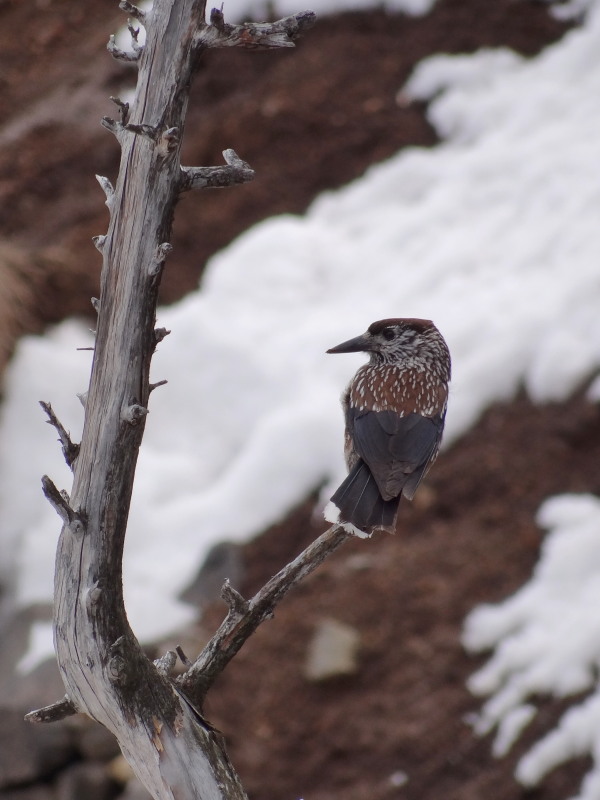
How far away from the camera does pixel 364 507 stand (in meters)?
3.76

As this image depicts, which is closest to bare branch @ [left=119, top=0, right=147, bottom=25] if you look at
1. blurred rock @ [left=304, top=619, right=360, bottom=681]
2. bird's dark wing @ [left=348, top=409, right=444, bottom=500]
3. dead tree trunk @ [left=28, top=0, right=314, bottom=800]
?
dead tree trunk @ [left=28, top=0, right=314, bottom=800]

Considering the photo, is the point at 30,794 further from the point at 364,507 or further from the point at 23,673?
the point at 364,507

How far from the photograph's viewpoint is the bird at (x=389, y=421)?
380 cm

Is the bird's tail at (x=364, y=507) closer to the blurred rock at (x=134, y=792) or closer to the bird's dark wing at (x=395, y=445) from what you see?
the bird's dark wing at (x=395, y=445)

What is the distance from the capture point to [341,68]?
30.7 ft

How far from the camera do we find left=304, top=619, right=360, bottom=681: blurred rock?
558cm

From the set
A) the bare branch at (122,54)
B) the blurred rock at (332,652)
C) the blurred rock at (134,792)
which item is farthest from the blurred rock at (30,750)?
the bare branch at (122,54)

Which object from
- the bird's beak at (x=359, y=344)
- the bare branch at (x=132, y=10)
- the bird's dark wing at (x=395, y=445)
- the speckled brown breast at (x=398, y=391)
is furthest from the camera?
the bird's beak at (x=359, y=344)

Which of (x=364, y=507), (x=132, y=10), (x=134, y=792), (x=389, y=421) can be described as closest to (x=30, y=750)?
(x=134, y=792)

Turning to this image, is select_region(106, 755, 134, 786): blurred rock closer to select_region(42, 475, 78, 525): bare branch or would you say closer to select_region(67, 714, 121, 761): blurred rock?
select_region(67, 714, 121, 761): blurred rock

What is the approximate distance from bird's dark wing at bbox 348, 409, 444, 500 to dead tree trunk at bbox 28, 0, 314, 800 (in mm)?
1226

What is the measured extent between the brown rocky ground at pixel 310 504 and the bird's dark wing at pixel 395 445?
5.13 ft

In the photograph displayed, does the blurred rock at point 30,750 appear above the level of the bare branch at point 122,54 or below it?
below

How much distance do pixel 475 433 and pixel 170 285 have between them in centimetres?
315
